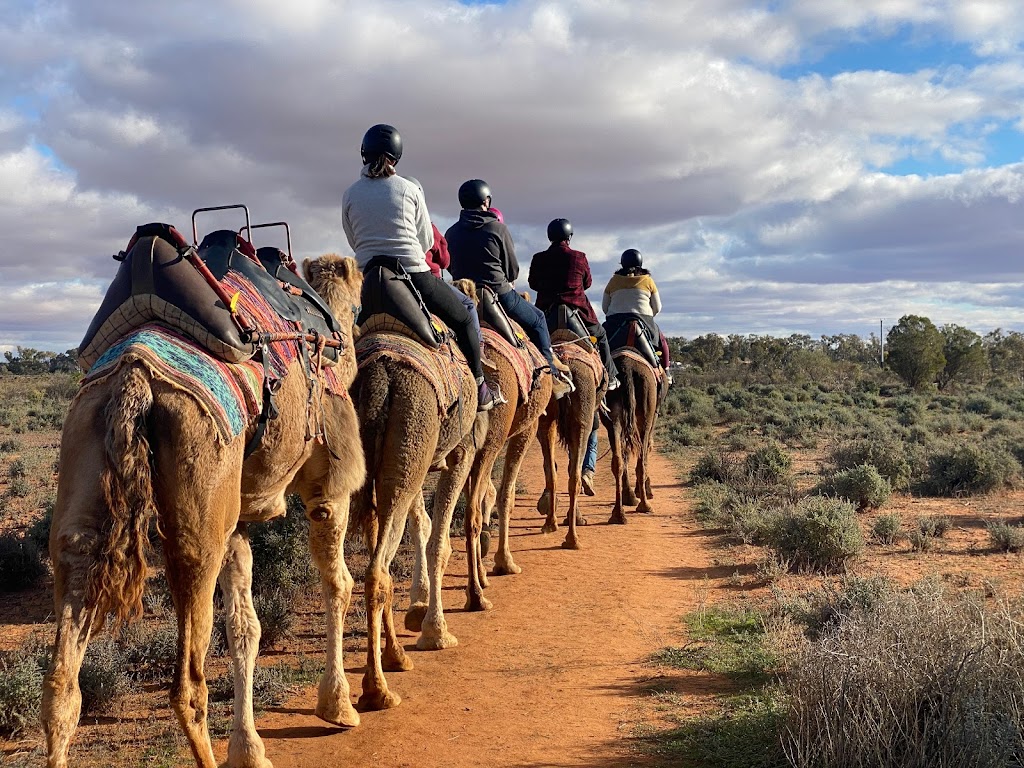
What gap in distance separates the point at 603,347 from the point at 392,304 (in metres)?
6.69

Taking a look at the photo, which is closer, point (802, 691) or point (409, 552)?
point (802, 691)

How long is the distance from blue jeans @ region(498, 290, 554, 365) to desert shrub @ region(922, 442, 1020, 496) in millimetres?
9073

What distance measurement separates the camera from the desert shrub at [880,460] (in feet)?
50.4

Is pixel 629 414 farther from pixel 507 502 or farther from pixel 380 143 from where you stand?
pixel 380 143

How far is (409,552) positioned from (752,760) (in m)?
6.21

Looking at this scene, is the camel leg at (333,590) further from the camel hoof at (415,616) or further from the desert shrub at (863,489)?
the desert shrub at (863,489)

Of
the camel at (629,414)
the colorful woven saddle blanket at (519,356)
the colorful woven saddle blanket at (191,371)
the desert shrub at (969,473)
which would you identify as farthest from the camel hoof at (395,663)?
the desert shrub at (969,473)

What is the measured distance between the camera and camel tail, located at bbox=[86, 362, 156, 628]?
301cm

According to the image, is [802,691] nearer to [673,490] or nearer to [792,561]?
[792,561]

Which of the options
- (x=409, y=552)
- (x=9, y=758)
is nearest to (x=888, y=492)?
(x=409, y=552)

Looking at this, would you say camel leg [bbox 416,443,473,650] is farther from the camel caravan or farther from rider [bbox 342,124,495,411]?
rider [bbox 342,124,495,411]

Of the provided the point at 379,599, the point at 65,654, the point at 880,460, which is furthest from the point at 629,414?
the point at 65,654

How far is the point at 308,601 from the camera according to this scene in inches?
331

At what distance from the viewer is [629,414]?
518 inches
